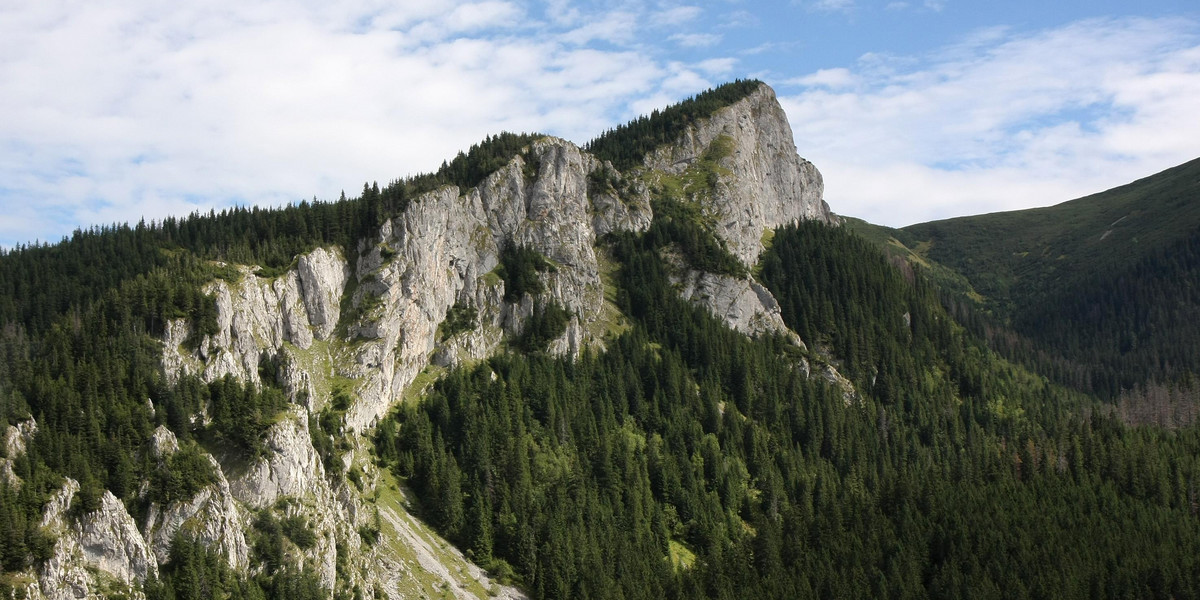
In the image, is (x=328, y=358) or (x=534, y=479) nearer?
(x=328, y=358)

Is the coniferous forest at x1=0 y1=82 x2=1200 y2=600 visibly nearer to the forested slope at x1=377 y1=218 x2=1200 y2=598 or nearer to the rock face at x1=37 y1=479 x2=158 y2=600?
the forested slope at x1=377 y1=218 x2=1200 y2=598

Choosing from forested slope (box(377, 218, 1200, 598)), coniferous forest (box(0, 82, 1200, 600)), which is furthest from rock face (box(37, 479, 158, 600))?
forested slope (box(377, 218, 1200, 598))

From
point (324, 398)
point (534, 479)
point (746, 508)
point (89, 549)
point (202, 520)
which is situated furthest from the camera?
point (746, 508)

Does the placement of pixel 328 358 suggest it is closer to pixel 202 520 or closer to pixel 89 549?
pixel 202 520

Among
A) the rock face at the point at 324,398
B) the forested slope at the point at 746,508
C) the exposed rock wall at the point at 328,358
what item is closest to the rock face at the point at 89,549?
the rock face at the point at 324,398

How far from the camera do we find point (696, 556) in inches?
6806

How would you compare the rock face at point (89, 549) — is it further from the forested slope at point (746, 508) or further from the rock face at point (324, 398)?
the forested slope at point (746, 508)

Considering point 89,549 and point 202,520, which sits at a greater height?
point 202,520

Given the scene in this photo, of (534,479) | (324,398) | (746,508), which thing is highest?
(324,398)

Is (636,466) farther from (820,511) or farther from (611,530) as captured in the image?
(820,511)

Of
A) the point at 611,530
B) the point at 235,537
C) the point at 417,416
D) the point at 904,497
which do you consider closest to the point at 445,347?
the point at 417,416

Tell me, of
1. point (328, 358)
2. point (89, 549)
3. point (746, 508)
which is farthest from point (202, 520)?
point (746, 508)

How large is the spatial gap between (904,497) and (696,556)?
33.8m

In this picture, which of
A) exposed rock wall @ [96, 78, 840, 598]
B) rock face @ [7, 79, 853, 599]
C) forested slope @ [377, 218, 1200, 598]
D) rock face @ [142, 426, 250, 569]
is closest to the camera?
rock face @ [7, 79, 853, 599]
